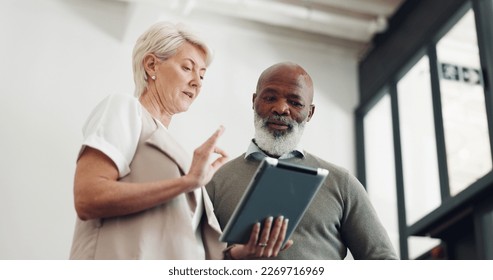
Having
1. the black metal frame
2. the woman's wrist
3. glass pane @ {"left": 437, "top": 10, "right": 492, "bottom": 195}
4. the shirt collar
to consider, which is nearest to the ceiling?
the black metal frame

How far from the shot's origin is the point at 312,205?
197 centimetres

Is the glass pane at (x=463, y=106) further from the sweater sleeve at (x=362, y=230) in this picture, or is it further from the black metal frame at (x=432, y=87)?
the sweater sleeve at (x=362, y=230)

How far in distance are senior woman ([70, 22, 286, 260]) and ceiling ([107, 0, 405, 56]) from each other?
12.6 ft

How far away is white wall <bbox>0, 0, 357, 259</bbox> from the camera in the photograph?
4.29m

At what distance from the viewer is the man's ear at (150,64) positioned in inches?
68.6

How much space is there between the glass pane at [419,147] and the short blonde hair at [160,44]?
3.44 metres

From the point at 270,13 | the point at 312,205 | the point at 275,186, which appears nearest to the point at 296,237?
the point at 312,205

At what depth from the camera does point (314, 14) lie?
222 inches

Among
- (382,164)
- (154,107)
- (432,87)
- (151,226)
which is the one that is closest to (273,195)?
(151,226)

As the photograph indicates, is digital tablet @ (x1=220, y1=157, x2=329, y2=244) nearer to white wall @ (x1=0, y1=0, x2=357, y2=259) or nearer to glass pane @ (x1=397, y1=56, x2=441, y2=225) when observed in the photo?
white wall @ (x1=0, y1=0, x2=357, y2=259)

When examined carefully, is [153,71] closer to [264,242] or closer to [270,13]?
[264,242]
